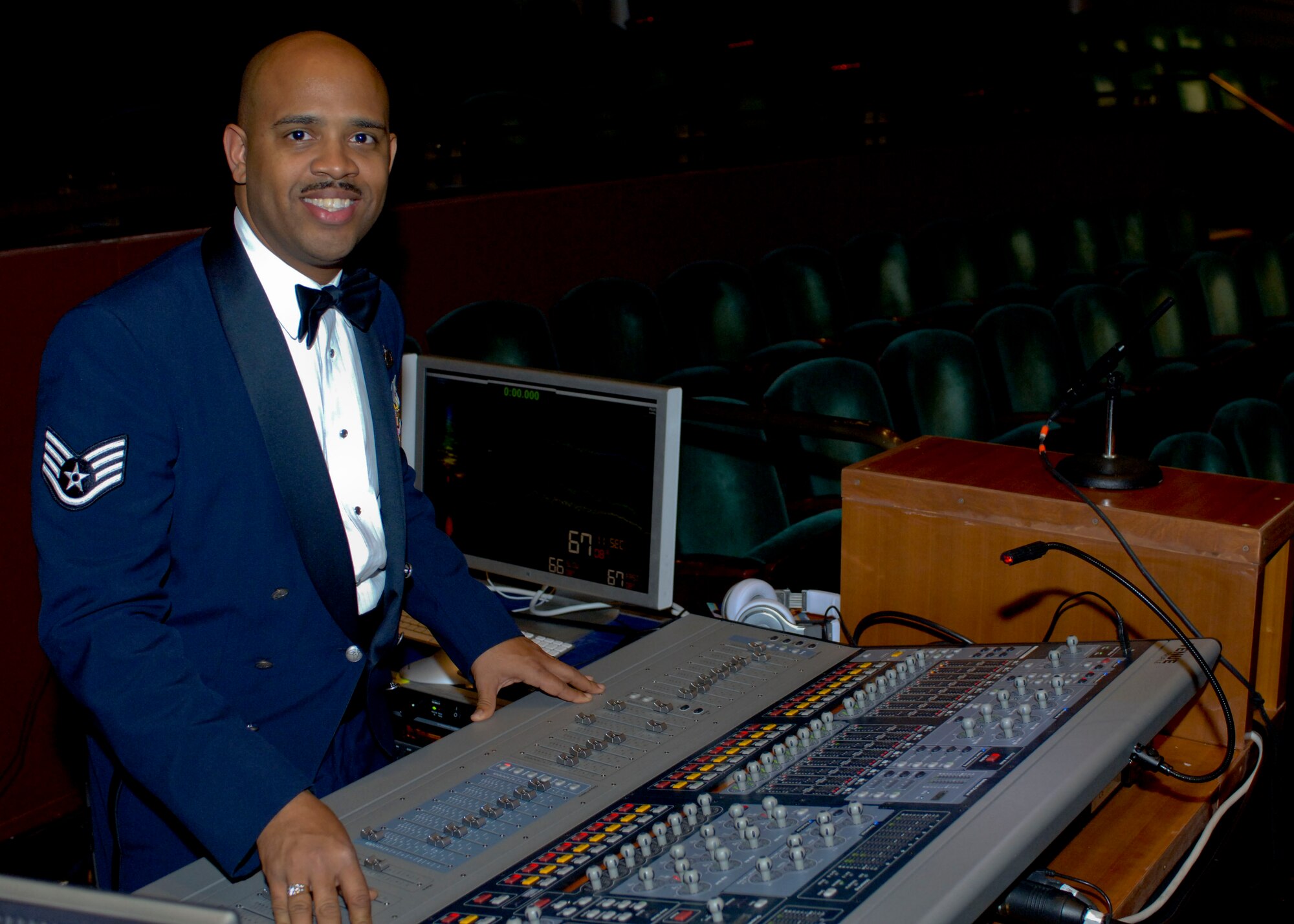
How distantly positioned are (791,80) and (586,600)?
485 centimetres

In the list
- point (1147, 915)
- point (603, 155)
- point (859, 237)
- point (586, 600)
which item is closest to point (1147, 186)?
point (859, 237)

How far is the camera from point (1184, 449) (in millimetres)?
2602

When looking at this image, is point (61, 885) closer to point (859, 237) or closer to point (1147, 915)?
point (1147, 915)

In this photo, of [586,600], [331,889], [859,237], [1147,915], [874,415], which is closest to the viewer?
[331,889]

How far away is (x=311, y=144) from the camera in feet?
4.05

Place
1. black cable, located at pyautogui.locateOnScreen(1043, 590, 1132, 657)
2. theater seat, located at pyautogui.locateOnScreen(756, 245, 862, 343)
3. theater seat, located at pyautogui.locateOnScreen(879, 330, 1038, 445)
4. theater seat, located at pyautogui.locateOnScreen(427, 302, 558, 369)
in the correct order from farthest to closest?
theater seat, located at pyautogui.locateOnScreen(756, 245, 862, 343) < theater seat, located at pyautogui.locateOnScreen(879, 330, 1038, 445) < theater seat, located at pyautogui.locateOnScreen(427, 302, 558, 369) < black cable, located at pyautogui.locateOnScreen(1043, 590, 1132, 657)

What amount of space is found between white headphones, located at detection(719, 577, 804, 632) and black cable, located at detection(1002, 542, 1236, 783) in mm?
376

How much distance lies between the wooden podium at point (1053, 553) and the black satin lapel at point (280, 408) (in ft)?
2.36

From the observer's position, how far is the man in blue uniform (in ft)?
3.38

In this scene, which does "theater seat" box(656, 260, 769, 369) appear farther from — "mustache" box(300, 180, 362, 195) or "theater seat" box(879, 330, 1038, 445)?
"mustache" box(300, 180, 362, 195)

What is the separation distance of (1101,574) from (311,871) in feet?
3.15

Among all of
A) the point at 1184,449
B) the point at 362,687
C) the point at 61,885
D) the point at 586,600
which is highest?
the point at 61,885

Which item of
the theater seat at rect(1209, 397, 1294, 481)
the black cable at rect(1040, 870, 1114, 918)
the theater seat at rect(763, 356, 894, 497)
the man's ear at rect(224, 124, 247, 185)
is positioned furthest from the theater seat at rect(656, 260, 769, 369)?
the black cable at rect(1040, 870, 1114, 918)

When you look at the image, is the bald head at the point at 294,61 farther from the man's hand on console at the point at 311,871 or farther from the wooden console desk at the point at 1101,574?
the wooden console desk at the point at 1101,574
